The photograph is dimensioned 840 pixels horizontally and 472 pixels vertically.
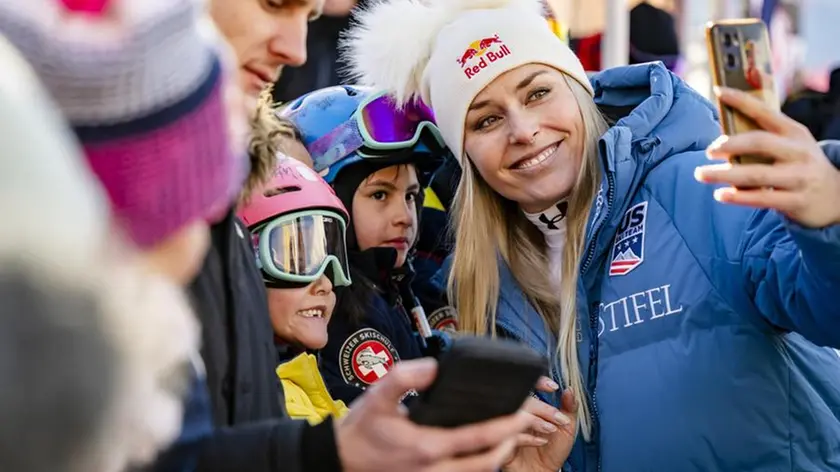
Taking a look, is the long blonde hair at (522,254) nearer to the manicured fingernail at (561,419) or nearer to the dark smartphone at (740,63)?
the manicured fingernail at (561,419)

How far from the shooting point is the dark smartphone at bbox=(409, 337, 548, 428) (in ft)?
4.43

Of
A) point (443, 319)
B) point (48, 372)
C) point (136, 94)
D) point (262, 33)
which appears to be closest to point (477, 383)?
point (136, 94)

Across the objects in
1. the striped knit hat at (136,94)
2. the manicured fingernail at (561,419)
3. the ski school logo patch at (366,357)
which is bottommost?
the manicured fingernail at (561,419)

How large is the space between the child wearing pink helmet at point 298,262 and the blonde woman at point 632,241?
0.43m

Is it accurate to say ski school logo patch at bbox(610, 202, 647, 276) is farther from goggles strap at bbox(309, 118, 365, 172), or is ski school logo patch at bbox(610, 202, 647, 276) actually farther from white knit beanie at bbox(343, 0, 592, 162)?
goggles strap at bbox(309, 118, 365, 172)

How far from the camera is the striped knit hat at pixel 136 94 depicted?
40.1 inches

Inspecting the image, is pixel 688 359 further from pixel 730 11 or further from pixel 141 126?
pixel 730 11

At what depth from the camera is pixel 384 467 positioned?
1399 millimetres

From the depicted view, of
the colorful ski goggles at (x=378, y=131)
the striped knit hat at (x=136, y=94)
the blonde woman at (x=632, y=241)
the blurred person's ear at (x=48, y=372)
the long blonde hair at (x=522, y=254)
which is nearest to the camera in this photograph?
the blurred person's ear at (x=48, y=372)

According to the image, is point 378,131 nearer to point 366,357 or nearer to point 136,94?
point 366,357

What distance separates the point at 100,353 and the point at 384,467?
0.66 meters

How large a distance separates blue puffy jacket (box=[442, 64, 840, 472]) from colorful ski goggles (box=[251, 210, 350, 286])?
0.67m

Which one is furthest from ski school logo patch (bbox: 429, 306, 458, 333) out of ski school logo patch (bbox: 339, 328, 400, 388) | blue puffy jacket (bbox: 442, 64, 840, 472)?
blue puffy jacket (bbox: 442, 64, 840, 472)

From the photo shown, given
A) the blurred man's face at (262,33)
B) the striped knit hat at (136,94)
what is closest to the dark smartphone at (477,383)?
the striped knit hat at (136,94)
